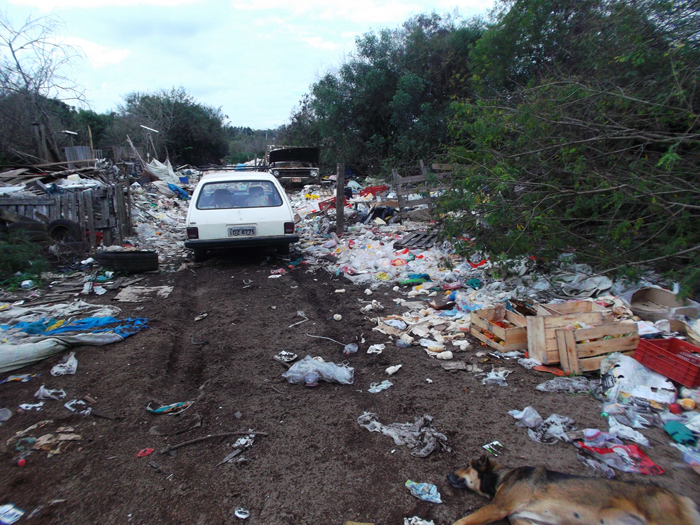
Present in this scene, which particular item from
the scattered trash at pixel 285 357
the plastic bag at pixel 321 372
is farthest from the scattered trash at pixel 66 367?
the plastic bag at pixel 321 372

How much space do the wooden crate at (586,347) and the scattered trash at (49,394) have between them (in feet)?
14.0

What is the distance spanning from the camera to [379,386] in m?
3.56

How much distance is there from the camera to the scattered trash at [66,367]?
3736mm

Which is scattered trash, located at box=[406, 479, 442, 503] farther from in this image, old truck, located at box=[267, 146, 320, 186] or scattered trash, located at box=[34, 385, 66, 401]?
old truck, located at box=[267, 146, 320, 186]

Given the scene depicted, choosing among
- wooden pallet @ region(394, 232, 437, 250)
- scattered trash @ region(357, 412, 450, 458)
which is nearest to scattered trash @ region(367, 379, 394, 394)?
scattered trash @ region(357, 412, 450, 458)

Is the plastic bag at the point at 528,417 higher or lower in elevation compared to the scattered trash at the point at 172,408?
higher

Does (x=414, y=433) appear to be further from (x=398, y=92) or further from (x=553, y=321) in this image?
(x=398, y=92)

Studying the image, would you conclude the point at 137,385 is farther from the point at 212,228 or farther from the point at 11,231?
the point at 11,231

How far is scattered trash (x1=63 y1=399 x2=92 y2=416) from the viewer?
10.4ft

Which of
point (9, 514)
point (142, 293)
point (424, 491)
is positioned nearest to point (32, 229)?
point (142, 293)

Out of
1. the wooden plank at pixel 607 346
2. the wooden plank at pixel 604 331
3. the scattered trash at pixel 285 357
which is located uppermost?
the wooden plank at pixel 604 331

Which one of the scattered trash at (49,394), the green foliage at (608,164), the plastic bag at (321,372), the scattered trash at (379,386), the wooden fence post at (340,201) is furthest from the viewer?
the wooden fence post at (340,201)

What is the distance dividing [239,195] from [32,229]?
376 cm

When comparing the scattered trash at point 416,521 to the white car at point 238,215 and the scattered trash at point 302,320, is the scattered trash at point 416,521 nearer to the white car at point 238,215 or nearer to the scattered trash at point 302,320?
the scattered trash at point 302,320
